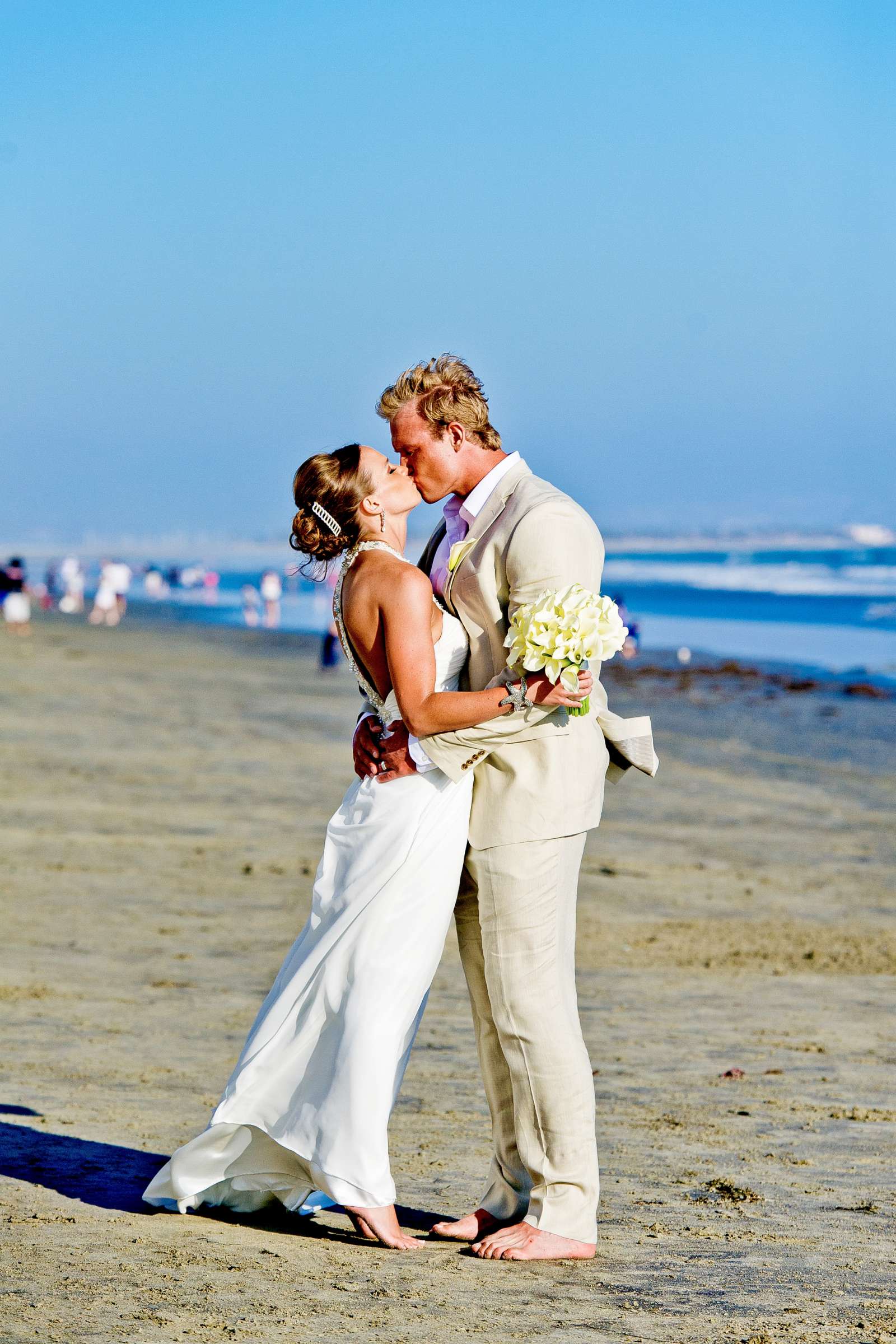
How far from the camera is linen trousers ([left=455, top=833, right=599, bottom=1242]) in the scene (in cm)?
441

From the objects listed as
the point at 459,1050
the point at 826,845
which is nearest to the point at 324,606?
the point at 826,845

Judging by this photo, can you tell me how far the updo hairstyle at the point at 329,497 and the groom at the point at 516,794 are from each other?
0.16 m

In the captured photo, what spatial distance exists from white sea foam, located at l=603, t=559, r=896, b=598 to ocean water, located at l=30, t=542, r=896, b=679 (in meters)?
0.10

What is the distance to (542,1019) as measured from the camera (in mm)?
4414

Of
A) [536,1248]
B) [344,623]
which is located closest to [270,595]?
[344,623]

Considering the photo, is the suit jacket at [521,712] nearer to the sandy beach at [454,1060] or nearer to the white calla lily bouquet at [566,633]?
the white calla lily bouquet at [566,633]

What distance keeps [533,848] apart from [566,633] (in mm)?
711

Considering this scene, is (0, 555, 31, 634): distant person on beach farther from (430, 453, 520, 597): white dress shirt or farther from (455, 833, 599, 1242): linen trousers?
(455, 833, 599, 1242): linen trousers

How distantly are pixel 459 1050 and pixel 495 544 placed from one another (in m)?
3.31

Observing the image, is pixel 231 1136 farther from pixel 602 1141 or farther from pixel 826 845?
pixel 826 845

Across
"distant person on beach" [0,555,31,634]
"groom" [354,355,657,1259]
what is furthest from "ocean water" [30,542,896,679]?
"distant person on beach" [0,555,31,634]

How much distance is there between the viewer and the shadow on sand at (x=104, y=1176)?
4684 mm

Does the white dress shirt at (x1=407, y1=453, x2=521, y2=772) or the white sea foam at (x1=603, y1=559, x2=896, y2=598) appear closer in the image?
the white dress shirt at (x1=407, y1=453, x2=521, y2=772)

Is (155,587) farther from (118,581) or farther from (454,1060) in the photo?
(454,1060)
